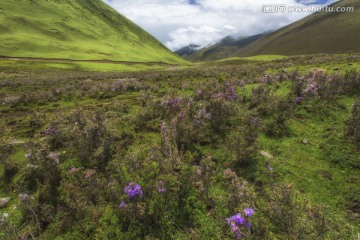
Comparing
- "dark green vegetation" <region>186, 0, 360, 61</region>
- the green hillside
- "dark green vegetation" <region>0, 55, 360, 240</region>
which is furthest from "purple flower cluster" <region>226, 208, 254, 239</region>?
"dark green vegetation" <region>186, 0, 360, 61</region>

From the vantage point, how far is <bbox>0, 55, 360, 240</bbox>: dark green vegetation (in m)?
4.95

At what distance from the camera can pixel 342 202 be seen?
19.3 feet

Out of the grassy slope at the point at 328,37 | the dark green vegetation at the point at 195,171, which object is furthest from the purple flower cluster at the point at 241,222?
the grassy slope at the point at 328,37

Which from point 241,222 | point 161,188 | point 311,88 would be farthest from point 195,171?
point 311,88

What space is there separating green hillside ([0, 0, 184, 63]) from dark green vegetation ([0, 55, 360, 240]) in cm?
8237

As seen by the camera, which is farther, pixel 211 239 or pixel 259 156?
Result: pixel 259 156

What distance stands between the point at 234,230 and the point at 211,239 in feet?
A: 4.31

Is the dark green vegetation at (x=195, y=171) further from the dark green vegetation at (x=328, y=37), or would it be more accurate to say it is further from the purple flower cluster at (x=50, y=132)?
the dark green vegetation at (x=328, y=37)

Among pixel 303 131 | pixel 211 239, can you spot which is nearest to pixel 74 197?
pixel 211 239

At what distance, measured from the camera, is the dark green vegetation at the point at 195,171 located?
4.95m

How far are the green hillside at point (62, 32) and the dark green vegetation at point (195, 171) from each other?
270 feet

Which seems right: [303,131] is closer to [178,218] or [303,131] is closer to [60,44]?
[178,218]

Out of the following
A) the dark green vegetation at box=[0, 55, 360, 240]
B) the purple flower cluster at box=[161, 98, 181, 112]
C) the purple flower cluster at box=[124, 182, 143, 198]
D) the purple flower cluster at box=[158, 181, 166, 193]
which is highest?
the purple flower cluster at box=[161, 98, 181, 112]

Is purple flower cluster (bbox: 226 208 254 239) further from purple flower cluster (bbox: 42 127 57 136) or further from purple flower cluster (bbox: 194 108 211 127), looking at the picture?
purple flower cluster (bbox: 42 127 57 136)
